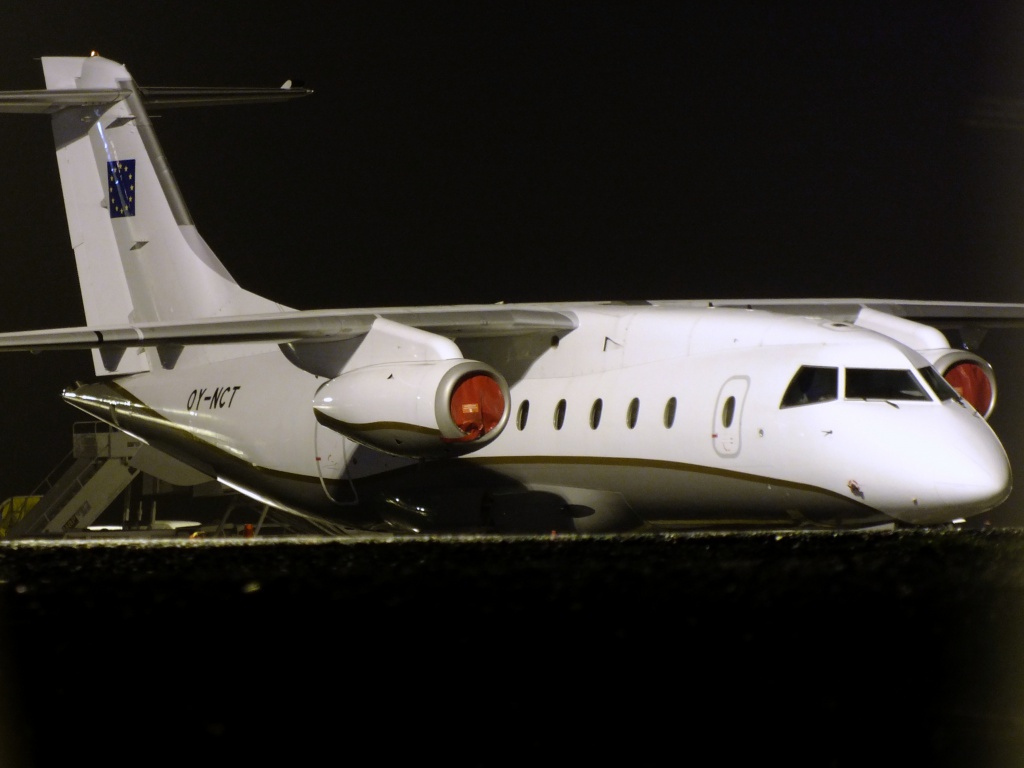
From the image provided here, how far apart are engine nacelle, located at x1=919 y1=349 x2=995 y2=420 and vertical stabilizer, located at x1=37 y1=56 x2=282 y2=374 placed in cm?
824

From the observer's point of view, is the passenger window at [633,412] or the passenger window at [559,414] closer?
the passenger window at [633,412]

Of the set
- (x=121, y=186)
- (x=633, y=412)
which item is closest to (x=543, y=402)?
(x=633, y=412)

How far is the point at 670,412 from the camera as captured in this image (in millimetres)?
10641

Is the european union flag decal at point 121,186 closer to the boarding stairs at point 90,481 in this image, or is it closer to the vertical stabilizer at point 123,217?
the vertical stabilizer at point 123,217

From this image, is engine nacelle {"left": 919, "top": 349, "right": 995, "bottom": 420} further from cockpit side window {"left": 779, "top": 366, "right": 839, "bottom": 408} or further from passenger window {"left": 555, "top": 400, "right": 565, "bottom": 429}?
passenger window {"left": 555, "top": 400, "right": 565, "bottom": 429}

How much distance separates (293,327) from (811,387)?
4829 millimetres

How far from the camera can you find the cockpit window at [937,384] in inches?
380

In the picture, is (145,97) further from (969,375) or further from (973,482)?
(973,482)

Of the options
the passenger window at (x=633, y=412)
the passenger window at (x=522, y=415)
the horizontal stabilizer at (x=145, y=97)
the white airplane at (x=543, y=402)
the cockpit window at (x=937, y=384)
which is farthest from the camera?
the horizontal stabilizer at (x=145, y=97)

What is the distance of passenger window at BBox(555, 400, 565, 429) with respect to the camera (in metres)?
11.5

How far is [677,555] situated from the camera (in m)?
4.41

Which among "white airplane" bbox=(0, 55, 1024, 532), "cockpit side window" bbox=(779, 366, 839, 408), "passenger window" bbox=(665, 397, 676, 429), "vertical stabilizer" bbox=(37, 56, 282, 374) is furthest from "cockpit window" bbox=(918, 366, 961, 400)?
"vertical stabilizer" bbox=(37, 56, 282, 374)

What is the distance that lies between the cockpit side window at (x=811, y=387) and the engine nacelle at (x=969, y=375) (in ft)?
7.28

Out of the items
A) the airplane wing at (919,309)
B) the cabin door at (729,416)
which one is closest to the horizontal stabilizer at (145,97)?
the airplane wing at (919,309)
